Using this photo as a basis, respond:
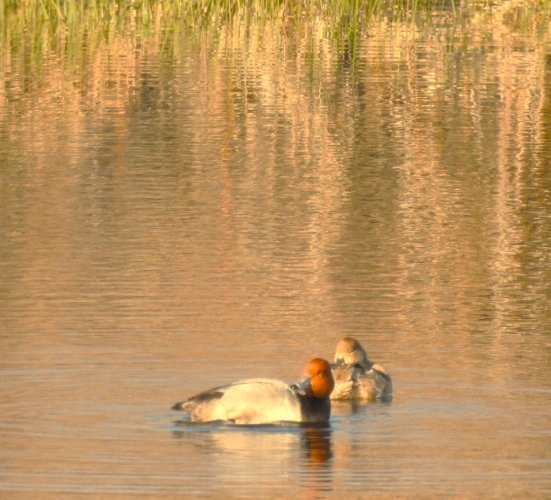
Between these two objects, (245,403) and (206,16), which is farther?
(206,16)

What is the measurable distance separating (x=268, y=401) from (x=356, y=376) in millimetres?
875

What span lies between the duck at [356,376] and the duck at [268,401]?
344mm

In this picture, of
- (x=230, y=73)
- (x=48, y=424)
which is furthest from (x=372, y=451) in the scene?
(x=230, y=73)

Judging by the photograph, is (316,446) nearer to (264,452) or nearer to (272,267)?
(264,452)

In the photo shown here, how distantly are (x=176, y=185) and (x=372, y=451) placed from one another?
8.23 metres

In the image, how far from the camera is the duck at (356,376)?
10.9 metres

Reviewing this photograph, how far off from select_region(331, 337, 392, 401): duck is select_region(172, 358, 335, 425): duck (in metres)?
0.34

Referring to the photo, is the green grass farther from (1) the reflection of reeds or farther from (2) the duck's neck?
(2) the duck's neck

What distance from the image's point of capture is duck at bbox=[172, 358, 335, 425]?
1020 cm

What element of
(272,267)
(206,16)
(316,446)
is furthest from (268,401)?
(206,16)

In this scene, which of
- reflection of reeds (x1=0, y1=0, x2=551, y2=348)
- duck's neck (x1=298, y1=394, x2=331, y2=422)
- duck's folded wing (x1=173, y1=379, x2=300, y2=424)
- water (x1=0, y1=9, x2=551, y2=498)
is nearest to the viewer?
water (x1=0, y1=9, x2=551, y2=498)

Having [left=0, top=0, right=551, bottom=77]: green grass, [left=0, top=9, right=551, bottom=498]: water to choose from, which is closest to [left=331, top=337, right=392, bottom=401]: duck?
[left=0, top=9, right=551, bottom=498]: water

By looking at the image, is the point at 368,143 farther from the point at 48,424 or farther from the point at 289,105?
the point at 48,424

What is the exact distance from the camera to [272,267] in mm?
14320
